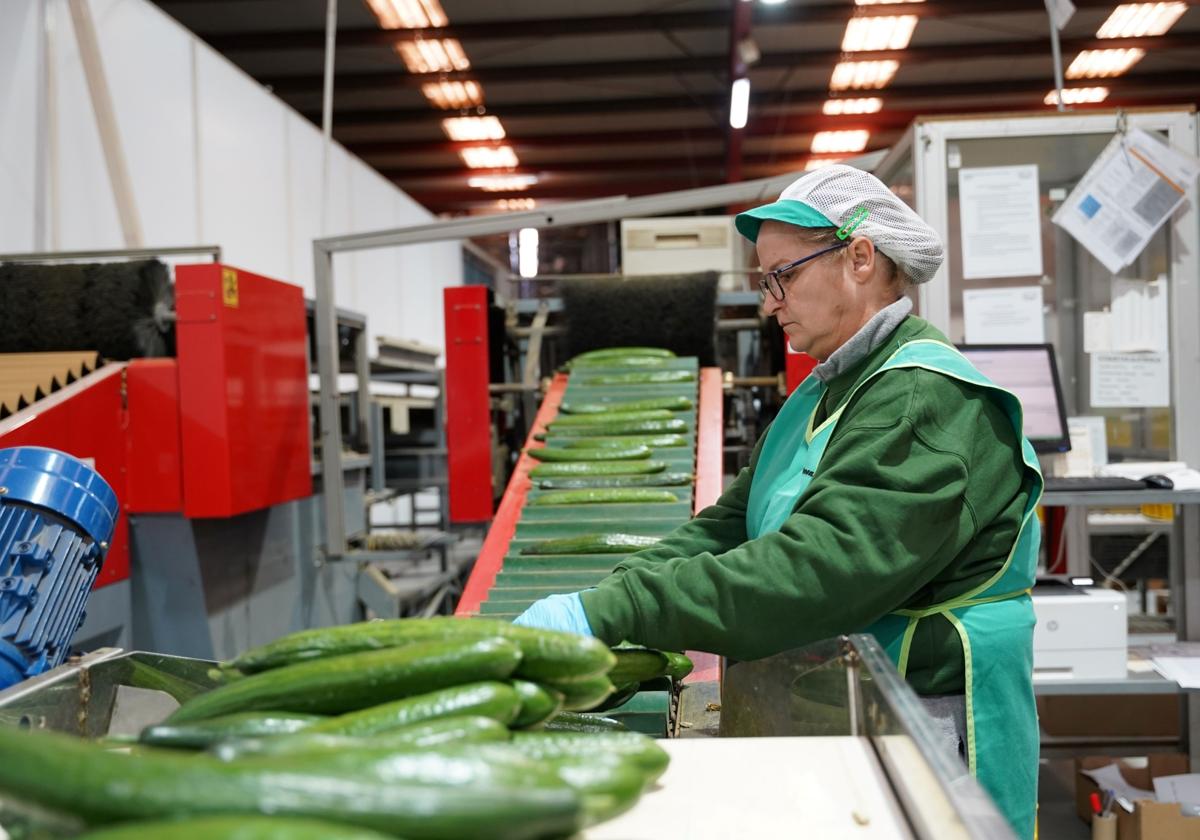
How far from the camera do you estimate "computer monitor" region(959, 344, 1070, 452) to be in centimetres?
335

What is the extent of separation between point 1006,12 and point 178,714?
11496mm

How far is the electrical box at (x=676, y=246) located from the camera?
5637 mm

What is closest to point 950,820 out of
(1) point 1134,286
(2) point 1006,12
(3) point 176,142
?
(1) point 1134,286

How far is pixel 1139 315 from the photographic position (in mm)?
3535

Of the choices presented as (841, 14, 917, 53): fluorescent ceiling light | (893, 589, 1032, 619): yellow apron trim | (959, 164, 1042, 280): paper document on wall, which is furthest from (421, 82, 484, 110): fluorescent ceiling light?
(893, 589, 1032, 619): yellow apron trim

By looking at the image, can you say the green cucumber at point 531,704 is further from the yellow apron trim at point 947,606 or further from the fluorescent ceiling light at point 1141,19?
the fluorescent ceiling light at point 1141,19

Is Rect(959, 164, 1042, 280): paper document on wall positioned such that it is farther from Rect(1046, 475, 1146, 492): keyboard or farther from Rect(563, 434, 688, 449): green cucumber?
Rect(563, 434, 688, 449): green cucumber

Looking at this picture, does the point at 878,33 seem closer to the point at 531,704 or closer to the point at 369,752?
the point at 531,704

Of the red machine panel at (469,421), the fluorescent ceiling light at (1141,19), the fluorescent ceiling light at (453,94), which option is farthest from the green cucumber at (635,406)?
the fluorescent ceiling light at (1141,19)

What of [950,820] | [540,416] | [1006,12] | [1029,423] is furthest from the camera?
[1006,12]

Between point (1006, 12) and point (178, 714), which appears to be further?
point (1006, 12)

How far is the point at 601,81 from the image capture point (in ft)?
39.9

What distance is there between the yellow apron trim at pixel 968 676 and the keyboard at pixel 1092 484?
1.69 meters

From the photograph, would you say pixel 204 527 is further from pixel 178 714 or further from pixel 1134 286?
pixel 1134 286
